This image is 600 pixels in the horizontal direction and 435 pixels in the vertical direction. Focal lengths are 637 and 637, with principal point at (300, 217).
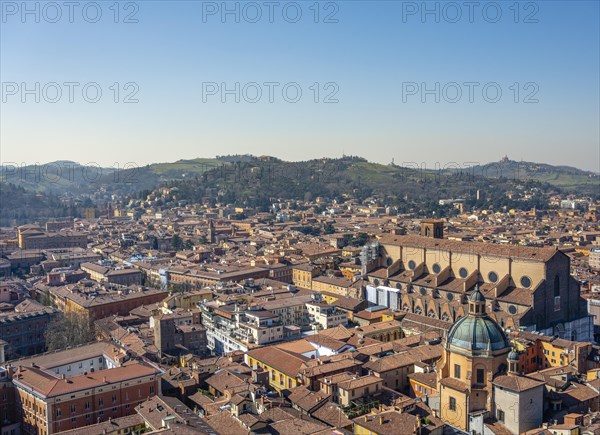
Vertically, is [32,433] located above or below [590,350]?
below

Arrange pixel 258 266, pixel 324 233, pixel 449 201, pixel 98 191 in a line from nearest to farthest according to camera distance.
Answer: pixel 258 266 < pixel 324 233 < pixel 449 201 < pixel 98 191

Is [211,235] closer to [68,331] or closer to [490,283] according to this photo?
[68,331]

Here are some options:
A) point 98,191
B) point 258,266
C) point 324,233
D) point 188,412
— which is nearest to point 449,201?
point 324,233

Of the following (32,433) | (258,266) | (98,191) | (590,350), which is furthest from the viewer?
(98,191)

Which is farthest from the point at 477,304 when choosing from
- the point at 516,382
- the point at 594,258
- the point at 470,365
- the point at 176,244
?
the point at 176,244

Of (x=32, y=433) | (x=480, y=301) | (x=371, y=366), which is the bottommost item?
(x=32, y=433)

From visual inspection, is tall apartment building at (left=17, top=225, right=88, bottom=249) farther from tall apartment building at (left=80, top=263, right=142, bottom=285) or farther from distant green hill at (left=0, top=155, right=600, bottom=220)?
distant green hill at (left=0, top=155, right=600, bottom=220)

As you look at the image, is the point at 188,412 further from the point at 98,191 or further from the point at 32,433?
the point at 98,191

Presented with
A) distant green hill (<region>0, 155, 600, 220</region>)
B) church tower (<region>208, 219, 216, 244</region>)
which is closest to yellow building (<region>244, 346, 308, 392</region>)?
church tower (<region>208, 219, 216, 244</region>)
